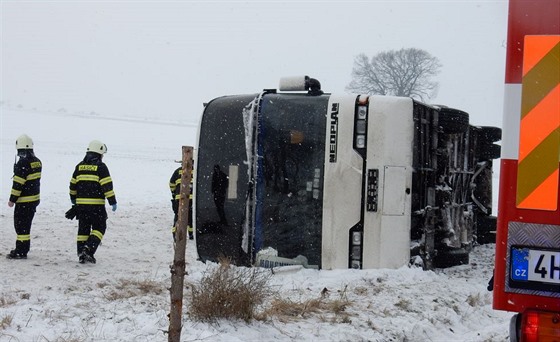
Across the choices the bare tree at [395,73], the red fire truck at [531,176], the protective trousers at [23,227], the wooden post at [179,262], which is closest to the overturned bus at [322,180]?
the protective trousers at [23,227]

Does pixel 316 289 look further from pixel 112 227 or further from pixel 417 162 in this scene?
pixel 112 227

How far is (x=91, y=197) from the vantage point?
31.3 feet

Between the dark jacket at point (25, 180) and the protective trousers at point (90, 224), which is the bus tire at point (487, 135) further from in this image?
the dark jacket at point (25, 180)

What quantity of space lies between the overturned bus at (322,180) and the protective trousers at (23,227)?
120 inches

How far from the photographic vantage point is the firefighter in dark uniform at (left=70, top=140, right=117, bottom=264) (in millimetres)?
9508

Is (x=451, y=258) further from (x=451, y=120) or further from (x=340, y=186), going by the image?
(x=340, y=186)

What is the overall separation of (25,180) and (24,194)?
0.70ft

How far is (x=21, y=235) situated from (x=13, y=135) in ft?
120

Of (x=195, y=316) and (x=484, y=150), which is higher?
(x=484, y=150)

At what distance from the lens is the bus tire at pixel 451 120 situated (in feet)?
27.4

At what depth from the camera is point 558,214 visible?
270 cm

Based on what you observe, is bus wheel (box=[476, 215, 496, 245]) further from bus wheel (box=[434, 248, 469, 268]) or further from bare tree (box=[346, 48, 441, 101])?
bare tree (box=[346, 48, 441, 101])

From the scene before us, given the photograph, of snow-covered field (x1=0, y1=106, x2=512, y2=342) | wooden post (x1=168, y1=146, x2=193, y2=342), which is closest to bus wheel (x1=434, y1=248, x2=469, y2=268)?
snow-covered field (x1=0, y1=106, x2=512, y2=342)

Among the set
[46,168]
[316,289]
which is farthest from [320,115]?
[46,168]
